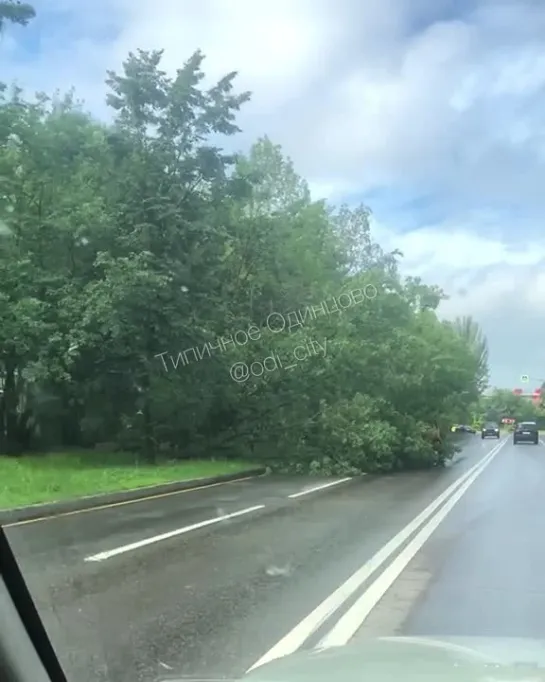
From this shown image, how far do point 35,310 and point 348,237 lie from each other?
14.9 m

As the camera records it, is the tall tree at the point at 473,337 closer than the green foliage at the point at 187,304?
No

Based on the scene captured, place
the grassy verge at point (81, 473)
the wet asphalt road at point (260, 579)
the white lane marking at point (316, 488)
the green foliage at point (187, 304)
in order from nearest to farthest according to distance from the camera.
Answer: the wet asphalt road at point (260, 579) < the grassy verge at point (81, 473) < the white lane marking at point (316, 488) < the green foliage at point (187, 304)

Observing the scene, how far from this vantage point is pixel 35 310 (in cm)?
2459

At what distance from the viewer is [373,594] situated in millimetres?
8844

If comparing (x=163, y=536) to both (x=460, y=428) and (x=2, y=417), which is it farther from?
(x=460, y=428)

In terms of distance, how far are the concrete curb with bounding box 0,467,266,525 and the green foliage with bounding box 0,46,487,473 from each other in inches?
180

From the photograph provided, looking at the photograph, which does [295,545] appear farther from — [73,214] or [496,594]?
[73,214]

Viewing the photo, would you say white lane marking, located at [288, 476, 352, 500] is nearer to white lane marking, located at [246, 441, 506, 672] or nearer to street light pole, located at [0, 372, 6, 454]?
white lane marking, located at [246, 441, 506, 672]

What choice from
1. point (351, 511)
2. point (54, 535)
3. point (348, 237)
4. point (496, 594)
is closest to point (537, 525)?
point (351, 511)

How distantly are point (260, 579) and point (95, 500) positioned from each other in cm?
792

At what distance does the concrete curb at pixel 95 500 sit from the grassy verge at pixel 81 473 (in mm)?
230

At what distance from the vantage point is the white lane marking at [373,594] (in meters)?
7.00

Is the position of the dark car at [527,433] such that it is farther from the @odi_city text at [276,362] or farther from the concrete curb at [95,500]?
the concrete curb at [95,500]

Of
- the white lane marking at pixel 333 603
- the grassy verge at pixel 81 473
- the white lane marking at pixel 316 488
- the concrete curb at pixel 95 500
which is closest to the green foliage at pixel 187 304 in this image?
the grassy verge at pixel 81 473
